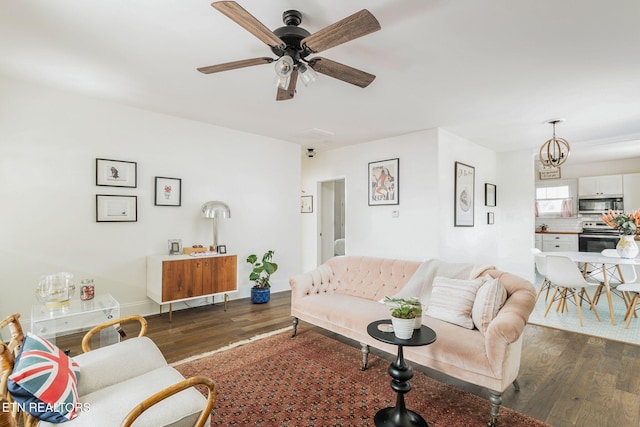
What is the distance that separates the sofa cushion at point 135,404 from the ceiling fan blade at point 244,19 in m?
1.87

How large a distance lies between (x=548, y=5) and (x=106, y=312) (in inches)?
150

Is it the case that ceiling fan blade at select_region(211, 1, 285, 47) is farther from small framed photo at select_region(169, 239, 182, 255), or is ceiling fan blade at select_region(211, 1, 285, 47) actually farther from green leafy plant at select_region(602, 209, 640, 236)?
green leafy plant at select_region(602, 209, 640, 236)

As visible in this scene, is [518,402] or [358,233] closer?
[518,402]

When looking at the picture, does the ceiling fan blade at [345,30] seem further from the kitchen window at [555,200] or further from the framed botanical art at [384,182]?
the kitchen window at [555,200]

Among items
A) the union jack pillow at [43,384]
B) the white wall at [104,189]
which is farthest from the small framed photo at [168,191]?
the union jack pillow at [43,384]

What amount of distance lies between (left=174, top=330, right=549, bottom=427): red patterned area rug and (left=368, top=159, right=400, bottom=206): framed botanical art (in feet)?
9.04

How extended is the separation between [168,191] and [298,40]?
294 centimetres

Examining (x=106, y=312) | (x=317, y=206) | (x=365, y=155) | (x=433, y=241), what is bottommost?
(x=106, y=312)

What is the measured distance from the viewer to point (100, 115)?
3635mm

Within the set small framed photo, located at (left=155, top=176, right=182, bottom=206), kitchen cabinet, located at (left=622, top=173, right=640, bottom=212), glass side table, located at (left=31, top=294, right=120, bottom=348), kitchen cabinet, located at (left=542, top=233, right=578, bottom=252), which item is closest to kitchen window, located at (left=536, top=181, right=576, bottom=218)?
kitchen cabinet, located at (left=542, top=233, right=578, bottom=252)

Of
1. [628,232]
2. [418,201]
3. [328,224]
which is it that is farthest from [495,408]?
[328,224]

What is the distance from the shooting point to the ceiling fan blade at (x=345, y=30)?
1.60 m

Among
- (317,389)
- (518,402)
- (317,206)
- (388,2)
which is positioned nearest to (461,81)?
Result: (388,2)

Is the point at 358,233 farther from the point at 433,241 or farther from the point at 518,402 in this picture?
the point at 518,402
